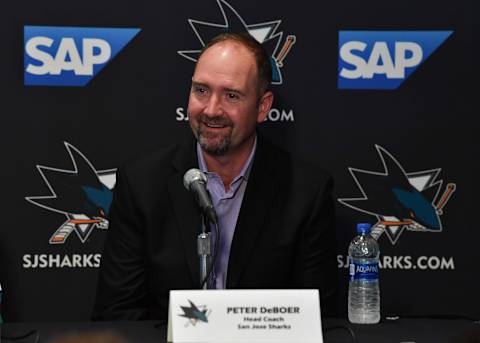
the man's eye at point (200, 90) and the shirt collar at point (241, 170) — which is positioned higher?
the man's eye at point (200, 90)

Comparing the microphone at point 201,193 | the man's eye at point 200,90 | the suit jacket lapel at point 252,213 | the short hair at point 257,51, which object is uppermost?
the short hair at point 257,51

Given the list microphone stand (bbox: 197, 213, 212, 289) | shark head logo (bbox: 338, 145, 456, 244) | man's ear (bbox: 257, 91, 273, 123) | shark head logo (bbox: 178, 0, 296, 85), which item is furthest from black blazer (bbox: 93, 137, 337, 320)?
microphone stand (bbox: 197, 213, 212, 289)

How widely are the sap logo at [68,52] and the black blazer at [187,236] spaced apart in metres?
0.49

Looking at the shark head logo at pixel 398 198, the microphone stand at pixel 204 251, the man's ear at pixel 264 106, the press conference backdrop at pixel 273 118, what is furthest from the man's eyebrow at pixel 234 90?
the microphone stand at pixel 204 251

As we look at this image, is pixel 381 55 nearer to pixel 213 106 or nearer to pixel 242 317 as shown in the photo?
pixel 213 106

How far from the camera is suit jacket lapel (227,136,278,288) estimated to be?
2.65m

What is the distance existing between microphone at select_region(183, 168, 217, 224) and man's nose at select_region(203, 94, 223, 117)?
668mm

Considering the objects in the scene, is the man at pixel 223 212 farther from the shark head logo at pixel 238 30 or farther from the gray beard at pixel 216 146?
the shark head logo at pixel 238 30

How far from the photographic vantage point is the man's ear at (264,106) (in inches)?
111

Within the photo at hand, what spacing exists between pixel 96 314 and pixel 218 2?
4.20 feet

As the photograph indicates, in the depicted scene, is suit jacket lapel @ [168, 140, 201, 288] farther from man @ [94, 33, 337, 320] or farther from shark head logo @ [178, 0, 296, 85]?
shark head logo @ [178, 0, 296, 85]

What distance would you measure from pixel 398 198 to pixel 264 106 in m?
0.70

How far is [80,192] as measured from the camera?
305cm

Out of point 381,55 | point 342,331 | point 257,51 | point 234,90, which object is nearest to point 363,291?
point 342,331
